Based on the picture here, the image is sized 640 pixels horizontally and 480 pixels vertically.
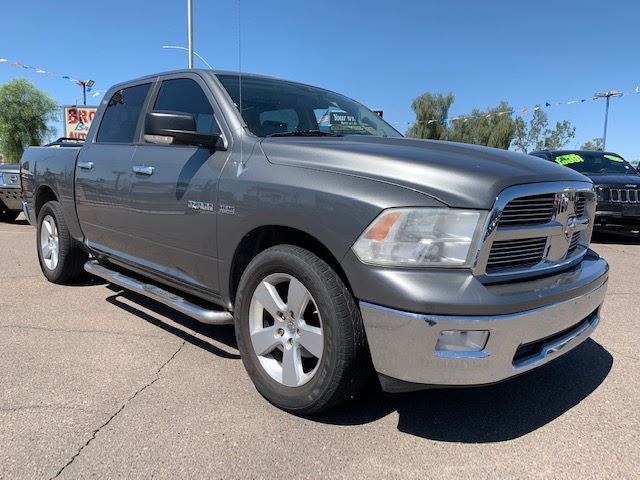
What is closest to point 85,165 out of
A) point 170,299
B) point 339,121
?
point 170,299

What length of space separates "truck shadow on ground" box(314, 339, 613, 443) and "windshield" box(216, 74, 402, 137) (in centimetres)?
168

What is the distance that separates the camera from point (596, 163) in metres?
9.85

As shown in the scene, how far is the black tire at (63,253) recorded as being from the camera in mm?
5047

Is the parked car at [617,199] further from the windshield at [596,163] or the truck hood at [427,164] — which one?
the truck hood at [427,164]

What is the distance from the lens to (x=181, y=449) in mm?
2418

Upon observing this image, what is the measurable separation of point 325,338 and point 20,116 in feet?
163

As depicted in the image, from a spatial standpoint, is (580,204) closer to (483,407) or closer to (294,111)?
(483,407)

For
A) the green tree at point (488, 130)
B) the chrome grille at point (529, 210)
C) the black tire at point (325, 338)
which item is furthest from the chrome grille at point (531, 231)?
the green tree at point (488, 130)

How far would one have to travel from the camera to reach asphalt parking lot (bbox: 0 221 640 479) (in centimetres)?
231

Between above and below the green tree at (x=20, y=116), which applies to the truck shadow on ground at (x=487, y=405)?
below

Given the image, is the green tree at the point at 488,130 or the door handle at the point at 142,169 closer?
the door handle at the point at 142,169

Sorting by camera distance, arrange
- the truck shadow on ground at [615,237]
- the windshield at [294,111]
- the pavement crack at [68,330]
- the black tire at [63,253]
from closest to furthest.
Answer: the windshield at [294,111]
the pavement crack at [68,330]
the black tire at [63,253]
the truck shadow on ground at [615,237]

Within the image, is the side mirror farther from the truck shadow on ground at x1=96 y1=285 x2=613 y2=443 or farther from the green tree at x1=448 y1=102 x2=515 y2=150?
the green tree at x1=448 y1=102 x2=515 y2=150

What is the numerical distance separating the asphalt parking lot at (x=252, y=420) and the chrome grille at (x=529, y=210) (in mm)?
1063
